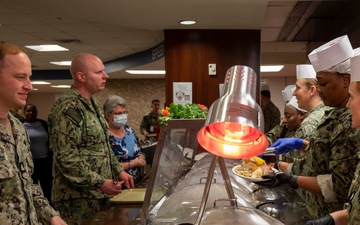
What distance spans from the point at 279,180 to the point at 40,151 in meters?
3.76

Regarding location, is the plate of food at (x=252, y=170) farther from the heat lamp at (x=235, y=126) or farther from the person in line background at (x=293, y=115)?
the person in line background at (x=293, y=115)

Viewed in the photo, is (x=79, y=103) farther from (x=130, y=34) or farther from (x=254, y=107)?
(x=130, y=34)

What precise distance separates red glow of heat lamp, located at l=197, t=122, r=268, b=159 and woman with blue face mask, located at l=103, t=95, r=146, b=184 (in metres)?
2.56

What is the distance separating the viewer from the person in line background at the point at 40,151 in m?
5.48

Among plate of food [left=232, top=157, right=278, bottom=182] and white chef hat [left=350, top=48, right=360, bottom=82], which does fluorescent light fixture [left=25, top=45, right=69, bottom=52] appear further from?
white chef hat [left=350, top=48, right=360, bottom=82]

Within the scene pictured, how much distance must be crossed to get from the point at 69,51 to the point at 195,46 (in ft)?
12.8

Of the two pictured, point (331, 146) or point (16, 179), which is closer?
point (16, 179)

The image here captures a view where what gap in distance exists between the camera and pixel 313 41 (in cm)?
771

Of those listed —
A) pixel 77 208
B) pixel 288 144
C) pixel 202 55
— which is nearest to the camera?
pixel 77 208

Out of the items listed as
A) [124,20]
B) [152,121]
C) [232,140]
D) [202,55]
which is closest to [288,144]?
[232,140]

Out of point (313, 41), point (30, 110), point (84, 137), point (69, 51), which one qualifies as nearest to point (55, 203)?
point (84, 137)

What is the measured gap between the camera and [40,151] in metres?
5.47

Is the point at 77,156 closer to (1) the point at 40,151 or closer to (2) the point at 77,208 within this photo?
(2) the point at 77,208

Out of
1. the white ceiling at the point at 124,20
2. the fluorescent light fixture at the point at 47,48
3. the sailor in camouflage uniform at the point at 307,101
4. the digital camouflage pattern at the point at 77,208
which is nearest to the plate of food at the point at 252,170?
the sailor in camouflage uniform at the point at 307,101
